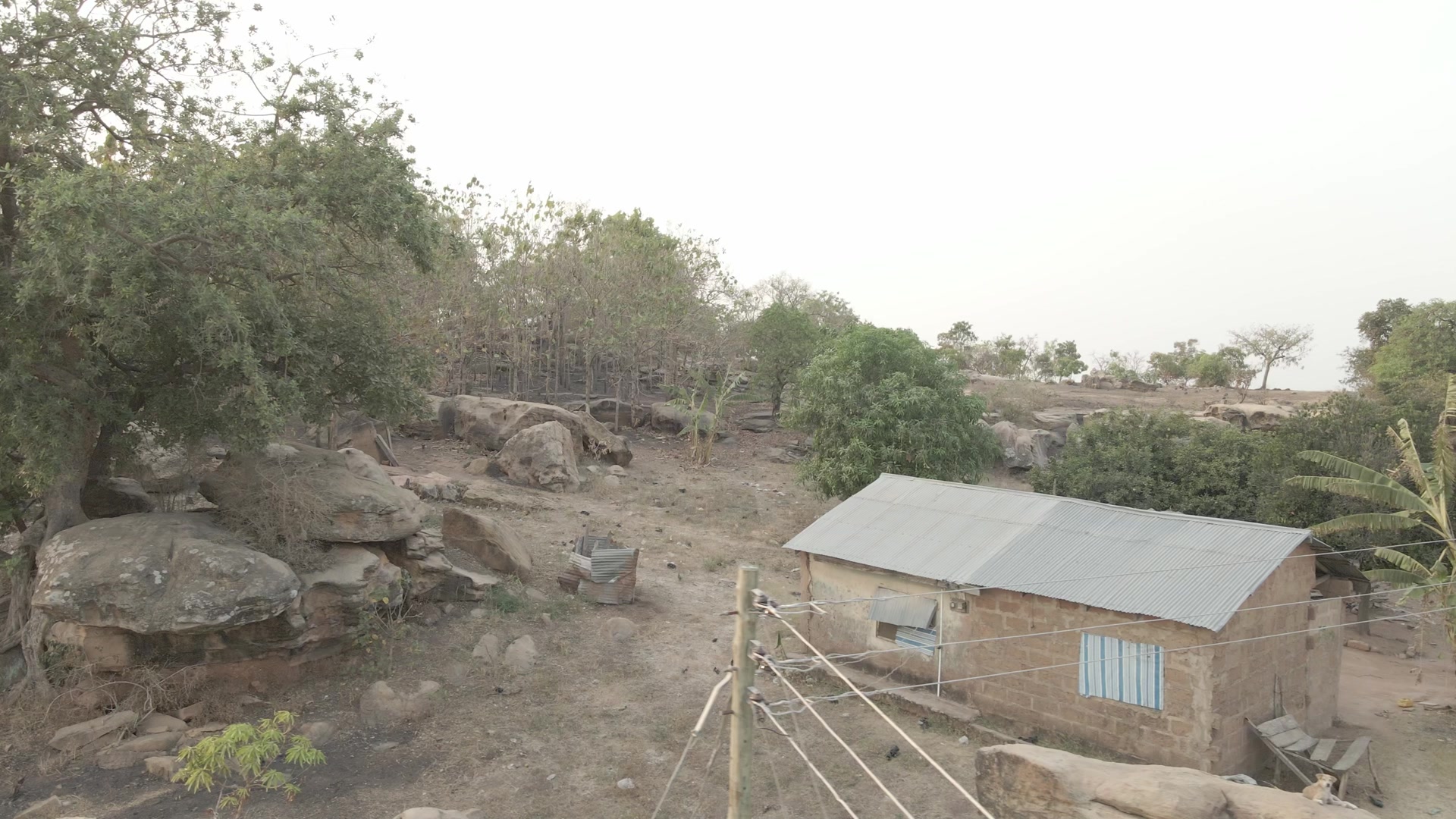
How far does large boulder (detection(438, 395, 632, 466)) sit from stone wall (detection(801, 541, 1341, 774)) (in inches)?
675

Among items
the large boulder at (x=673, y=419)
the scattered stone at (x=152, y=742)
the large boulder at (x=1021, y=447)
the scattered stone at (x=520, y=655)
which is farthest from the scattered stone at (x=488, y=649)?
the large boulder at (x=1021, y=447)

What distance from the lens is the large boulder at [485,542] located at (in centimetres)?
1728

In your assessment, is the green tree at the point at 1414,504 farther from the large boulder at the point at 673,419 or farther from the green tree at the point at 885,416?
the large boulder at the point at 673,419

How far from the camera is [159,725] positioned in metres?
11.6

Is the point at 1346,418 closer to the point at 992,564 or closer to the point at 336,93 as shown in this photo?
the point at 992,564

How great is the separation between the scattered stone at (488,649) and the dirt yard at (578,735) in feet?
0.58

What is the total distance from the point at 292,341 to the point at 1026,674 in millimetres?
11579

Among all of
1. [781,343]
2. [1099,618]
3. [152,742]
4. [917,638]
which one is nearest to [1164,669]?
[1099,618]

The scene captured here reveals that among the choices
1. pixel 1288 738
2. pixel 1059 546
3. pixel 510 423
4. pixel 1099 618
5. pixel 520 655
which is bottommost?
pixel 520 655

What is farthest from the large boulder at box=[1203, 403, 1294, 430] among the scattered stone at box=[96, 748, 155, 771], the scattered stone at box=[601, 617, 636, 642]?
the scattered stone at box=[96, 748, 155, 771]

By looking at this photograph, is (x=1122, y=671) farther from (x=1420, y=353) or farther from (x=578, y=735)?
(x=1420, y=353)

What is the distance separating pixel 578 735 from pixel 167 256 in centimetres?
848

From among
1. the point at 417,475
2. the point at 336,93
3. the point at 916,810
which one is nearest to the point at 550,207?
the point at 417,475

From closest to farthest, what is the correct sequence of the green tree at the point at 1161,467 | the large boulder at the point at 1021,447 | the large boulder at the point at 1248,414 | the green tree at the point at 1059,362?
the green tree at the point at 1161,467, the large boulder at the point at 1021,447, the large boulder at the point at 1248,414, the green tree at the point at 1059,362
